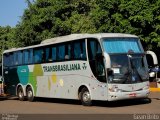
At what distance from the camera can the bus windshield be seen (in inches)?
736

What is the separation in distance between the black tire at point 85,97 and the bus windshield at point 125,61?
1.86m

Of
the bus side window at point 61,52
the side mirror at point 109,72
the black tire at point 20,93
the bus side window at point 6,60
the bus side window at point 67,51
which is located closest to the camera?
the side mirror at point 109,72

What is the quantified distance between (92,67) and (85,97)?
167cm

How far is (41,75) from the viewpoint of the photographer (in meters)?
24.7

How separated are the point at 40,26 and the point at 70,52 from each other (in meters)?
29.1

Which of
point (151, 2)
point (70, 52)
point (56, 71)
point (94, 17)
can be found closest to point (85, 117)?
point (70, 52)

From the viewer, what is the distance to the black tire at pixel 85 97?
20.0m

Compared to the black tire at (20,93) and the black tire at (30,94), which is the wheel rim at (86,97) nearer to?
the black tire at (30,94)

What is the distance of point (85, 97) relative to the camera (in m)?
20.4

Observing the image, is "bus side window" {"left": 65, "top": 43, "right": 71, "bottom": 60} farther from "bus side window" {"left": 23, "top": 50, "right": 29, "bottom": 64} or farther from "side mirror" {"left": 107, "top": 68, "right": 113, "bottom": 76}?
"bus side window" {"left": 23, "top": 50, "right": 29, "bottom": 64}

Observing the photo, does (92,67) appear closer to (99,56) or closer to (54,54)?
(99,56)

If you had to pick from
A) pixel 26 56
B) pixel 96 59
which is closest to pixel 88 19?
pixel 26 56

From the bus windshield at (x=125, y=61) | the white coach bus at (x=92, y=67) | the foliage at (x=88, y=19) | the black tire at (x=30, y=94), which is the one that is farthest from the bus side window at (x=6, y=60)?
the foliage at (x=88, y=19)

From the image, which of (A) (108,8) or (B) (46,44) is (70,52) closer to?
(B) (46,44)
